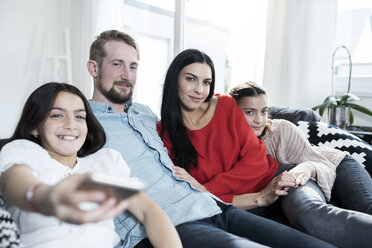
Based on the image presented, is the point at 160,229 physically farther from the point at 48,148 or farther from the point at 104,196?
the point at 104,196

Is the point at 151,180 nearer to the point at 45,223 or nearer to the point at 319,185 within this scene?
the point at 45,223

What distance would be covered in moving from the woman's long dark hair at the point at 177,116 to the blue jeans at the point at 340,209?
0.45 m

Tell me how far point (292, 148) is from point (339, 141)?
0.37m

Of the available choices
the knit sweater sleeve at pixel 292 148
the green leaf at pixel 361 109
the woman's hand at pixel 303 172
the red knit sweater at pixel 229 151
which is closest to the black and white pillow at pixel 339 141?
the knit sweater sleeve at pixel 292 148

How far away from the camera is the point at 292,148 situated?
174 centimetres

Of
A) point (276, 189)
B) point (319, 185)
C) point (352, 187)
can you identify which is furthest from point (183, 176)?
point (352, 187)

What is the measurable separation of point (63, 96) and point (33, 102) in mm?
79

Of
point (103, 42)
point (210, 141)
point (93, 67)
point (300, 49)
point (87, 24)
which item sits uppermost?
point (87, 24)

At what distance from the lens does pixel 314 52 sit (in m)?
2.96

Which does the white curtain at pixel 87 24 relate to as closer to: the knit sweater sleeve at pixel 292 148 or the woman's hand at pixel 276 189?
the knit sweater sleeve at pixel 292 148

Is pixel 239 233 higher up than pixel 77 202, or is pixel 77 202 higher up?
pixel 77 202

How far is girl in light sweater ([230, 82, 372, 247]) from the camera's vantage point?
1165 millimetres

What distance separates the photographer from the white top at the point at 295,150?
1.69 metres

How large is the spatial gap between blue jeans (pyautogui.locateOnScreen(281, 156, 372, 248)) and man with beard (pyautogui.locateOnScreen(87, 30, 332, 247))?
153 mm
